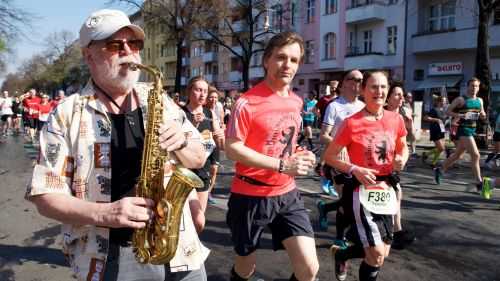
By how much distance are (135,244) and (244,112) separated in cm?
140

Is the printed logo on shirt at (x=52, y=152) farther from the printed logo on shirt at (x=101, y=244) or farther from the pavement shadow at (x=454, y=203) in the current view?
the pavement shadow at (x=454, y=203)

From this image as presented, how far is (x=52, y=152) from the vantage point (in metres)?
1.84

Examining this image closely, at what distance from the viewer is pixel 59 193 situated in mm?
1823

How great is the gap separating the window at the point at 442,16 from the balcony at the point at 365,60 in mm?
3603

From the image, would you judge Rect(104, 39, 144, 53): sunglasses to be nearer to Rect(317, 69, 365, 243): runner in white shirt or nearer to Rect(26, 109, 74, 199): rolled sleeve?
Rect(26, 109, 74, 199): rolled sleeve

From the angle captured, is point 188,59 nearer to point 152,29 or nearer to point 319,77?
point 152,29

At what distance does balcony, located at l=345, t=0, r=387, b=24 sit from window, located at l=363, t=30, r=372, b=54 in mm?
973

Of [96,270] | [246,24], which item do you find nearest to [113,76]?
[96,270]

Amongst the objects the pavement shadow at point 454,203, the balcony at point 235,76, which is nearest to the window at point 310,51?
the balcony at point 235,76

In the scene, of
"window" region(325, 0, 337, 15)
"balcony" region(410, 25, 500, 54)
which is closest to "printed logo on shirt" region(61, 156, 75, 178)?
"balcony" region(410, 25, 500, 54)

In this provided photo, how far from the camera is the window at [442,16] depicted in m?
27.9

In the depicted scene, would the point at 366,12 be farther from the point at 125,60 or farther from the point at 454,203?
the point at 125,60

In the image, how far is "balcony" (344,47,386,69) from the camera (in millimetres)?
31219

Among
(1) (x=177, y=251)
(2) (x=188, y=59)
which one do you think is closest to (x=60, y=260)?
(1) (x=177, y=251)
